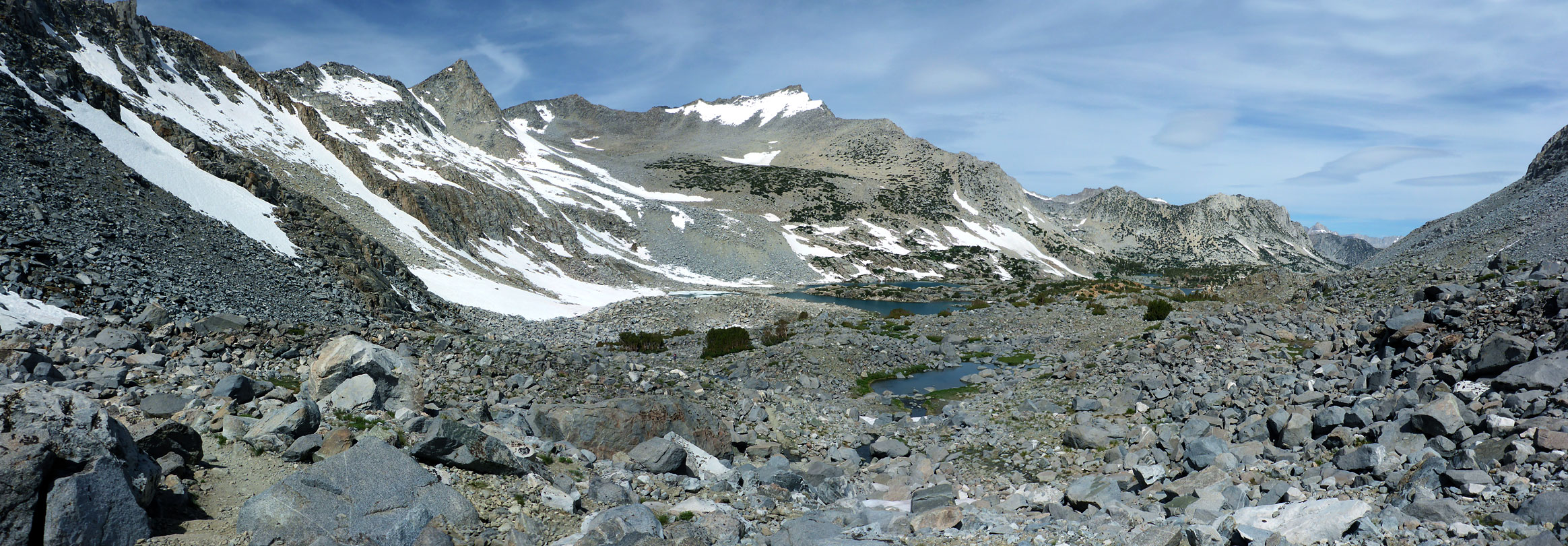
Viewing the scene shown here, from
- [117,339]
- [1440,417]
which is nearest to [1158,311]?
[1440,417]

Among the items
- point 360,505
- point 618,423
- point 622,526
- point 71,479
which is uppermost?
point 71,479

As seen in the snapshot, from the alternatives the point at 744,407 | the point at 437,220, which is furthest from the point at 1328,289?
the point at 437,220

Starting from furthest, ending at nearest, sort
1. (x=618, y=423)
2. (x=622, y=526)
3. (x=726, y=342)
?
(x=726, y=342)
(x=618, y=423)
(x=622, y=526)

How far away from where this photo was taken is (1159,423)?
14.9 meters

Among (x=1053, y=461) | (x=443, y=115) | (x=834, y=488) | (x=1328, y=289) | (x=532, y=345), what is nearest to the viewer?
(x=834, y=488)

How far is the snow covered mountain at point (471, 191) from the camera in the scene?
34000 mm

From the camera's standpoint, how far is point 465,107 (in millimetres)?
184750

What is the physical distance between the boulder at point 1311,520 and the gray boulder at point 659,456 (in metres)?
8.15

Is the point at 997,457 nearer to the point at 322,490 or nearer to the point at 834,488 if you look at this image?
the point at 834,488

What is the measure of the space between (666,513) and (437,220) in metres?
55.8

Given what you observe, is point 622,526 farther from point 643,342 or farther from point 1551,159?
point 1551,159

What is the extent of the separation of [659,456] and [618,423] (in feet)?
4.99

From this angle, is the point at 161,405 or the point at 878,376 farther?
the point at 878,376

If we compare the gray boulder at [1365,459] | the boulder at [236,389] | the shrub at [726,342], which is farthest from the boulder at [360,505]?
the shrub at [726,342]
